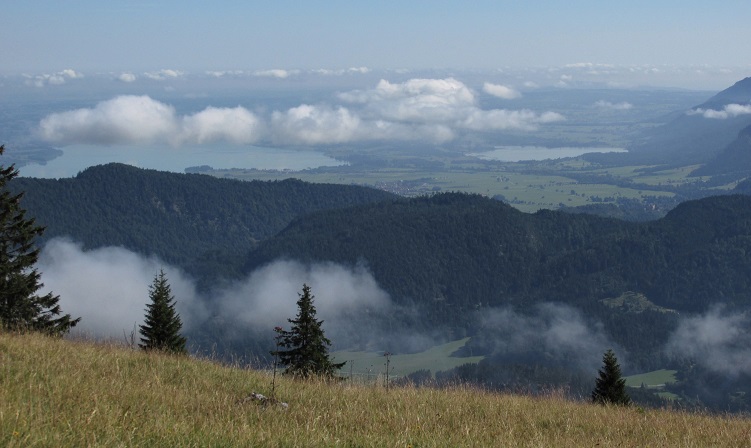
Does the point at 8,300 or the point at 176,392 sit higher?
the point at 176,392

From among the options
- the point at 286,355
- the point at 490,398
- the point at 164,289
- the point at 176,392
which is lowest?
the point at 286,355

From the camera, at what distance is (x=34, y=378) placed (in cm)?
912

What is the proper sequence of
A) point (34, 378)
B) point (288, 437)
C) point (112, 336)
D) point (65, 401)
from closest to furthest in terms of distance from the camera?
point (288, 437)
point (65, 401)
point (34, 378)
point (112, 336)

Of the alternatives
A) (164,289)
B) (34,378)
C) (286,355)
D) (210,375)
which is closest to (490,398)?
(210,375)

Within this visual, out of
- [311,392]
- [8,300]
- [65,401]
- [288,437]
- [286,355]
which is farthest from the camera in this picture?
[286,355]

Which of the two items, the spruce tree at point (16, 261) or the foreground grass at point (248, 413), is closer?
the foreground grass at point (248, 413)

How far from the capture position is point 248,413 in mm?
8820

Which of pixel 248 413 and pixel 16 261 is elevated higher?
pixel 248 413

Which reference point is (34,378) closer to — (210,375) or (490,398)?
(210,375)

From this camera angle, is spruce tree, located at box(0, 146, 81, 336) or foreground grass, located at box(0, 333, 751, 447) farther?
spruce tree, located at box(0, 146, 81, 336)

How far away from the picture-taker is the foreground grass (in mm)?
7117

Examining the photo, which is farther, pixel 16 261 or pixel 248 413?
pixel 16 261

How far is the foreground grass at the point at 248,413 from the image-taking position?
7.12 meters

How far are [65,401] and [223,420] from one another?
1.82 meters
